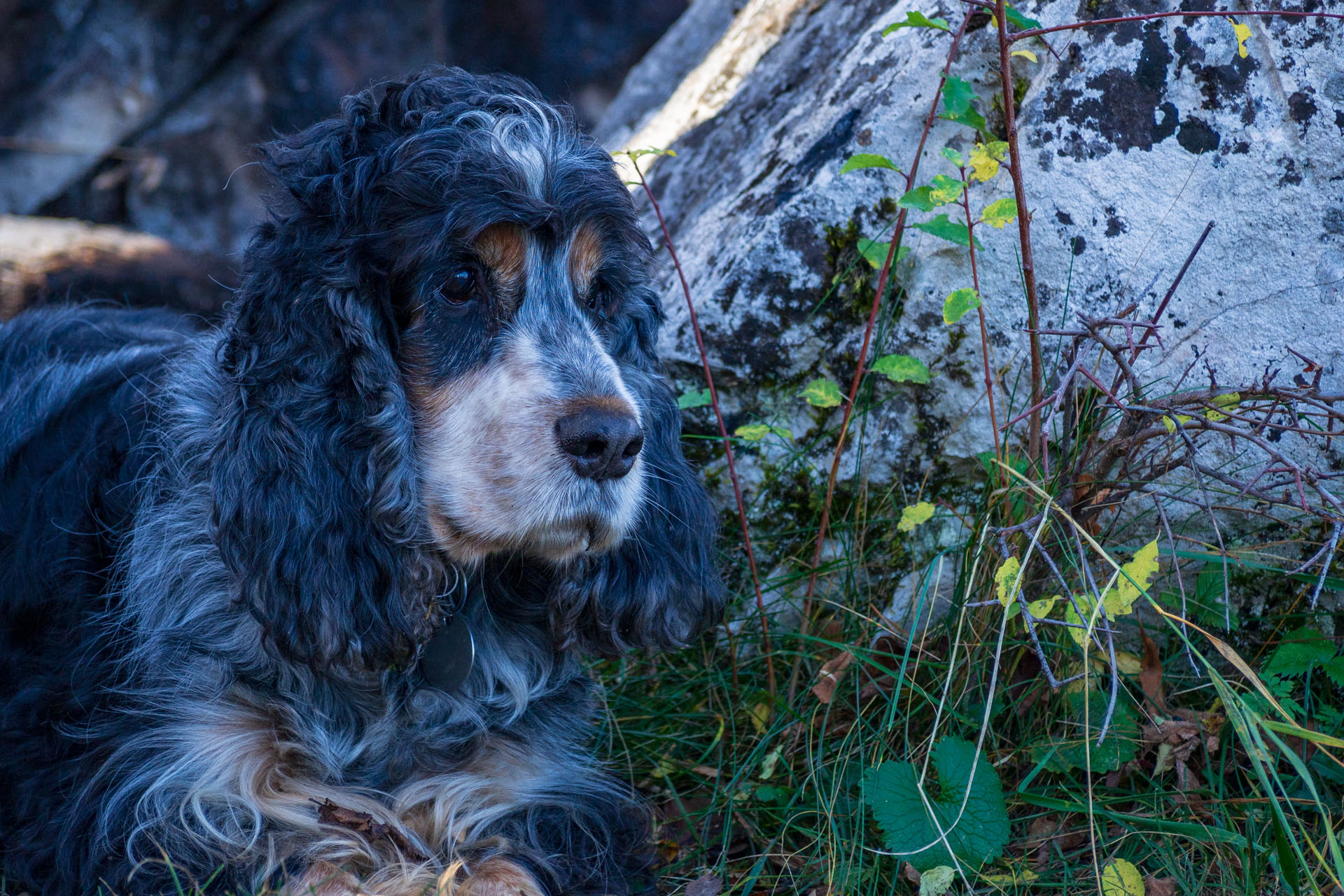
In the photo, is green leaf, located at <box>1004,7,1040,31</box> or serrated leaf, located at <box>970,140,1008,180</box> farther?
green leaf, located at <box>1004,7,1040,31</box>

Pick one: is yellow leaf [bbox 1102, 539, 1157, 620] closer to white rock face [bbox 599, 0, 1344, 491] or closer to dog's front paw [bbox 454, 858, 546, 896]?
white rock face [bbox 599, 0, 1344, 491]

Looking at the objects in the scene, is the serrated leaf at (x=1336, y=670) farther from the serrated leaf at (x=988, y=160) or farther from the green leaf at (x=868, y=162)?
the green leaf at (x=868, y=162)

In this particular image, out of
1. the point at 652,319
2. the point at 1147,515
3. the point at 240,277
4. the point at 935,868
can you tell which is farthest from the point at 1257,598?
the point at 240,277

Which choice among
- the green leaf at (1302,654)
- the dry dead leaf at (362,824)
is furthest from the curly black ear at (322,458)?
the green leaf at (1302,654)

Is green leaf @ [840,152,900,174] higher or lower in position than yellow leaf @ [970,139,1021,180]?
lower

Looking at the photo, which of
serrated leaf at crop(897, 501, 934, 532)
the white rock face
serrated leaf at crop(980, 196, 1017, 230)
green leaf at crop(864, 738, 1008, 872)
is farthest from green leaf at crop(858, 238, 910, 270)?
green leaf at crop(864, 738, 1008, 872)

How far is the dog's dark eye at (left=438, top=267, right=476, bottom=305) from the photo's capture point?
239 cm

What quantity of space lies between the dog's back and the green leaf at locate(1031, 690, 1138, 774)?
2245 mm

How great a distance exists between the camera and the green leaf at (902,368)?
2982 mm

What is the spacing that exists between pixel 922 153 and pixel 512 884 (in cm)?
220

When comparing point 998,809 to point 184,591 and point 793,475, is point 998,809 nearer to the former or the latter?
point 793,475

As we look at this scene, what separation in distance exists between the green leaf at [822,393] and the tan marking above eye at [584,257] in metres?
0.78

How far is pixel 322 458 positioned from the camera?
238cm

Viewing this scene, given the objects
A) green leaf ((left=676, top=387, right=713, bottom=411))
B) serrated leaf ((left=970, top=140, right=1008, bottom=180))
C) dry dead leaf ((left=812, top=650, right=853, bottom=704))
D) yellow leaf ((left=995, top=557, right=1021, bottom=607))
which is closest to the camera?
yellow leaf ((left=995, top=557, right=1021, bottom=607))
